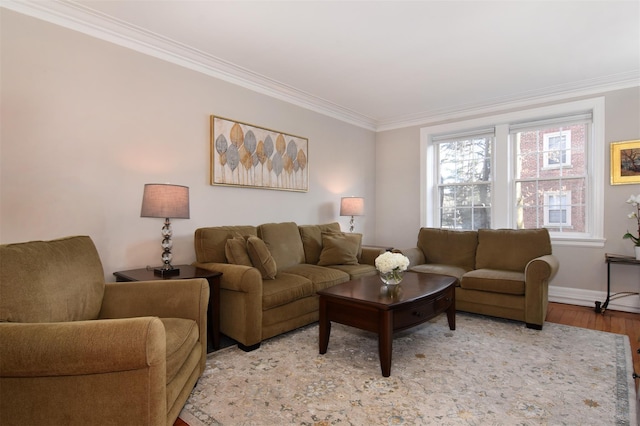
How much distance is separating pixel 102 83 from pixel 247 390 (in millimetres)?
2609

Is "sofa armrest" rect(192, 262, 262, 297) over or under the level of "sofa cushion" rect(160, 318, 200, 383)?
over

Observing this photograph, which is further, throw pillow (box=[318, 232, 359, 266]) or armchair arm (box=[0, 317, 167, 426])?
throw pillow (box=[318, 232, 359, 266])

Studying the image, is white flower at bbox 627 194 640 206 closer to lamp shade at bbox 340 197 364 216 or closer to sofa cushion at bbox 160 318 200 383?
lamp shade at bbox 340 197 364 216

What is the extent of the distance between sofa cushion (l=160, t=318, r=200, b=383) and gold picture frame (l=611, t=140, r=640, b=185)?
4626mm

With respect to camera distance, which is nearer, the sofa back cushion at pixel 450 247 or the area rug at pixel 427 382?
the area rug at pixel 427 382

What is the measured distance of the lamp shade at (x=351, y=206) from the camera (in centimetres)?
473

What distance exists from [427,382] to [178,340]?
1554 mm

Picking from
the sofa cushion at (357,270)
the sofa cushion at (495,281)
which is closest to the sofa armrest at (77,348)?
the sofa cushion at (357,270)

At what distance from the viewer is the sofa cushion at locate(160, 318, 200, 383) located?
1.64 metres

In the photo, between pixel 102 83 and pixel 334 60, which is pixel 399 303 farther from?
pixel 102 83

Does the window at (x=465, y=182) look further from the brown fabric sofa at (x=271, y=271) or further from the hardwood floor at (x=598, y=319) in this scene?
the brown fabric sofa at (x=271, y=271)

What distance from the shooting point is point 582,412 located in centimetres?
185

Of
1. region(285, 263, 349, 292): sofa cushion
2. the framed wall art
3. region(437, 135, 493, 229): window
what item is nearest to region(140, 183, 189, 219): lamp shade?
the framed wall art

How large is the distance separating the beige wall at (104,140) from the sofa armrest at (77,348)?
1516 mm
